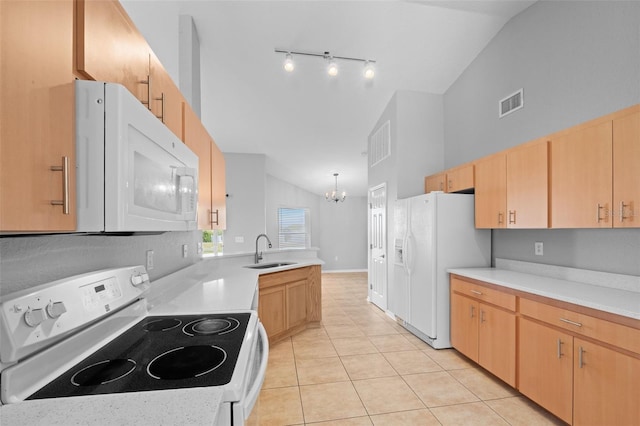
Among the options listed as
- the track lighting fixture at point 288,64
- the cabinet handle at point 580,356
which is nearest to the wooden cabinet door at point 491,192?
the cabinet handle at point 580,356

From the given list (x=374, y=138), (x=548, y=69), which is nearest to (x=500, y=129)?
(x=548, y=69)

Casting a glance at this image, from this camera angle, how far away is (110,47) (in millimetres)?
931

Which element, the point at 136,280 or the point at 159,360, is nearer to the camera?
the point at 159,360

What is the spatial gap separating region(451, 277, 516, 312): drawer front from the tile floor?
0.70m

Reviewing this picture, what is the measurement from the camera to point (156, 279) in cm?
203

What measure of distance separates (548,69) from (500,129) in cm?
72

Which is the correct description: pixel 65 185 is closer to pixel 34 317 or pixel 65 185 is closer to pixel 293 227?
pixel 34 317

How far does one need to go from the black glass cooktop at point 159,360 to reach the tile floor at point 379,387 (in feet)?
1.11

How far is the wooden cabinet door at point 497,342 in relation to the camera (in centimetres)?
238

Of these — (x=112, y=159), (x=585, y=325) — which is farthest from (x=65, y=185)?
(x=585, y=325)

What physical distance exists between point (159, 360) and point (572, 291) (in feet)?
8.42

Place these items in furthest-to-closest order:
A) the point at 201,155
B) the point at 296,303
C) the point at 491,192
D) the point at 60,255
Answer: the point at 296,303, the point at 491,192, the point at 201,155, the point at 60,255

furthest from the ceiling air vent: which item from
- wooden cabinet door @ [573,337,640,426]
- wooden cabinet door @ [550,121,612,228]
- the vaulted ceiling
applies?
wooden cabinet door @ [573,337,640,426]

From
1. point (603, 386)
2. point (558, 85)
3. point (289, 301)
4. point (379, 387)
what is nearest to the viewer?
point (603, 386)
